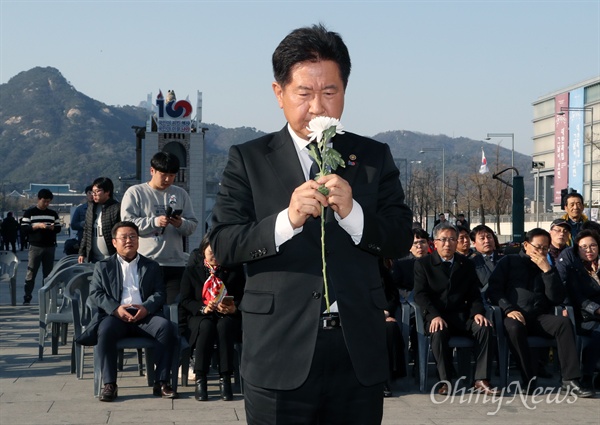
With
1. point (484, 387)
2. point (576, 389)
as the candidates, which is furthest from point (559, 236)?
point (484, 387)

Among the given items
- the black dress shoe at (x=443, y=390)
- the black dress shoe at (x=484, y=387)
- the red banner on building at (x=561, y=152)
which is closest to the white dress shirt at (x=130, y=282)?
the black dress shoe at (x=443, y=390)

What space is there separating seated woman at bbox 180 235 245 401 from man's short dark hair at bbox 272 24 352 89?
5.34 m

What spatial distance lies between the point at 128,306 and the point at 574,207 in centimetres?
646

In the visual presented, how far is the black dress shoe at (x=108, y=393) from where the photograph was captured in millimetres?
8180

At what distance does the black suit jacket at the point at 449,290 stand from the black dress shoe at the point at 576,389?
1064mm

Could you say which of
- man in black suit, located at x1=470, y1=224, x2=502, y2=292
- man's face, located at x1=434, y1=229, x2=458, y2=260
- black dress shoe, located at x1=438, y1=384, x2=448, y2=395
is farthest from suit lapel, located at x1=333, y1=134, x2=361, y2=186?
man in black suit, located at x1=470, y1=224, x2=502, y2=292

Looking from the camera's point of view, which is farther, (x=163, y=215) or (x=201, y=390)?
(x=163, y=215)

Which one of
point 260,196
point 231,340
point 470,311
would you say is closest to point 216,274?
point 231,340

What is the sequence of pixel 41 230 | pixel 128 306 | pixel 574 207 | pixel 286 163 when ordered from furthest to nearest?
pixel 41 230
pixel 574 207
pixel 128 306
pixel 286 163

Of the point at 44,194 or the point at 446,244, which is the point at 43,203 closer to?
the point at 44,194

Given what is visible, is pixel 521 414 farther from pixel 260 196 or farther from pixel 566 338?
pixel 260 196

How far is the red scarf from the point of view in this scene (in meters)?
8.67

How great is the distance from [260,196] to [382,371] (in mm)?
700

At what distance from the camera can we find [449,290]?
30.4ft
